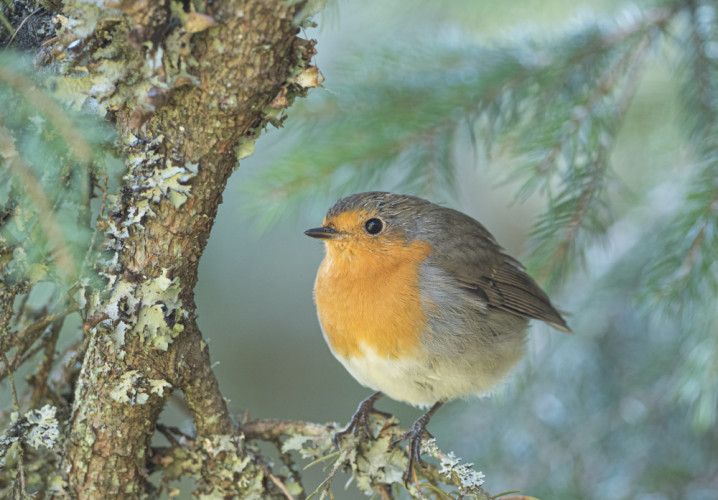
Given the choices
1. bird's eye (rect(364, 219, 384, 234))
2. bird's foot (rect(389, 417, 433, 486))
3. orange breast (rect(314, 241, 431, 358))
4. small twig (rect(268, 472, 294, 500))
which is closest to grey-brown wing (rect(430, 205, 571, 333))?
orange breast (rect(314, 241, 431, 358))

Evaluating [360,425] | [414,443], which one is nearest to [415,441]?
[414,443]

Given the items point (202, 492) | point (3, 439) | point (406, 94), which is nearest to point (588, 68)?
point (406, 94)

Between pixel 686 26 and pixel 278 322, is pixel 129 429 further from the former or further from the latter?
pixel 686 26

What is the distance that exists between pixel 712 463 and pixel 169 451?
1808 mm

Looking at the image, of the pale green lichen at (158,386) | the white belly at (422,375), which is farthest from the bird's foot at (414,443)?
the pale green lichen at (158,386)

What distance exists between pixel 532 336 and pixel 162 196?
183 centimetres

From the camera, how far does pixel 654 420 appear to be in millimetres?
2471

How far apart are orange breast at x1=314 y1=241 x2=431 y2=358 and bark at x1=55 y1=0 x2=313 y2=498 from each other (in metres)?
0.63

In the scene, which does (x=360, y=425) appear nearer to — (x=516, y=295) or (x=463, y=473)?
(x=463, y=473)

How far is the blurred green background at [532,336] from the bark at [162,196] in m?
0.61

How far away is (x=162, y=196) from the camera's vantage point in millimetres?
1312

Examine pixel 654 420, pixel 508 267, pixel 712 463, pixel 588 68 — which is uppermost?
pixel 588 68

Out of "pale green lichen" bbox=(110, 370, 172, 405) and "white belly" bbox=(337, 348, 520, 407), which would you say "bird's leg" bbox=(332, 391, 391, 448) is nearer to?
"white belly" bbox=(337, 348, 520, 407)

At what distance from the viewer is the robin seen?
7.00ft
